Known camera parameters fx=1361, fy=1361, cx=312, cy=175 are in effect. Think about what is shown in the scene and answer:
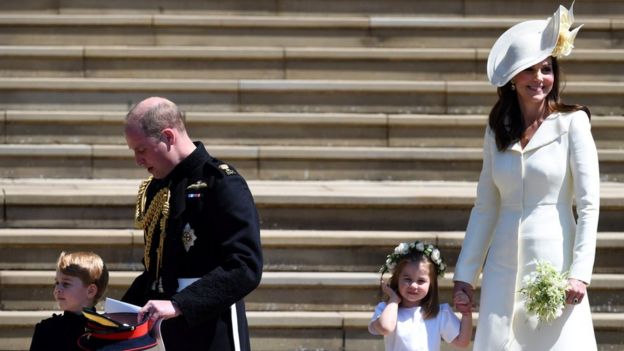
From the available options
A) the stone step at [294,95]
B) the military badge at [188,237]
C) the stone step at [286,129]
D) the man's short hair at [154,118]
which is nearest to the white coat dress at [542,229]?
the military badge at [188,237]

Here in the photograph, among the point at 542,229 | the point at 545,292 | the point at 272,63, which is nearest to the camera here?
the point at 545,292

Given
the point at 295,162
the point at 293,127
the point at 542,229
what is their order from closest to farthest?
the point at 542,229 → the point at 295,162 → the point at 293,127

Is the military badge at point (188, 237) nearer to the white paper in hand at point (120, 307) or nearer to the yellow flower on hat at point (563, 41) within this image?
the white paper in hand at point (120, 307)

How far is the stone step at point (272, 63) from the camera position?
9.99 meters

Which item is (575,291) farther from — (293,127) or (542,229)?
(293,127)

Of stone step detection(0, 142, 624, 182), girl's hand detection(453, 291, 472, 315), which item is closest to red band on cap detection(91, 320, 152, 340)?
girl's hand detection(453, 291, 472, 315)

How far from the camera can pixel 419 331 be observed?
19.1 feet

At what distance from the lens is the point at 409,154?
9.30 m

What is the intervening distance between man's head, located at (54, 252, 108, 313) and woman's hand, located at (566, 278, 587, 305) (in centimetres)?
184

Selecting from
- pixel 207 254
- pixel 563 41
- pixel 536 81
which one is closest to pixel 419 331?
pixel 536 81

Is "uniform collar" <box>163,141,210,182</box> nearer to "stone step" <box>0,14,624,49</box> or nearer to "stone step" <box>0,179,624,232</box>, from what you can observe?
"stone step" <box>0,179,624,232</box>

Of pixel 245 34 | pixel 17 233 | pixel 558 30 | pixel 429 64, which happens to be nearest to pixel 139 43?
pixel 245 34

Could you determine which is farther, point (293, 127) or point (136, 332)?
point (293, 127)

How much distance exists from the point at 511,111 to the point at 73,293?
1859mm
